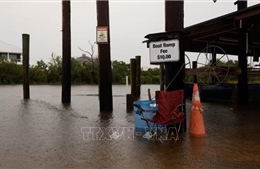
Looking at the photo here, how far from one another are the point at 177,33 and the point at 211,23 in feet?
4.97

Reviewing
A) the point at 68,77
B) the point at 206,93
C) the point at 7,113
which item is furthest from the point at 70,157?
the point at 206,93

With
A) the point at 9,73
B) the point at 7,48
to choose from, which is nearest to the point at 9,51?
the point at 7,48

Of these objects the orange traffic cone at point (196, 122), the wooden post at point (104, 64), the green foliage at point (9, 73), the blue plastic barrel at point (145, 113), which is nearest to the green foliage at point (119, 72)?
the green foliage at point (9, 73)

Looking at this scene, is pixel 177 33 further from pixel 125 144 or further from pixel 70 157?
pixel 70 157

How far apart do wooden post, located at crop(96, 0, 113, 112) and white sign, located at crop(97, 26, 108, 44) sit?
113mm

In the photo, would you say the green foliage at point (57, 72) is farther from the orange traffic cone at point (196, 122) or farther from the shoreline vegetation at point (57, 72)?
the orange traffic cone at point (196, 122)

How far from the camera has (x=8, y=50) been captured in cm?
5428

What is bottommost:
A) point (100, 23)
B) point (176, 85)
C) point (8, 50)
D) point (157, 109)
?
point (157, 109)

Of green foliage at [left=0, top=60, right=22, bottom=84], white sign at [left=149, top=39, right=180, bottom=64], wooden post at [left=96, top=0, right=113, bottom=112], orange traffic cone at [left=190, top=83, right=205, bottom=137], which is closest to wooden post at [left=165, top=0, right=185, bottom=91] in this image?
white sign at [left=149, top=39, right=180, bottom=64]

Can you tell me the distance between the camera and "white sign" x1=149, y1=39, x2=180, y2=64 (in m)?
5.96

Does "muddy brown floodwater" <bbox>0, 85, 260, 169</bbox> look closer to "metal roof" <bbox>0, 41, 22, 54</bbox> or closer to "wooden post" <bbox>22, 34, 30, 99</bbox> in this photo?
"wooden post" <bbox>22, 34, 30, 99</bbox>

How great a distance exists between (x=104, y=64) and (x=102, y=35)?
86cm

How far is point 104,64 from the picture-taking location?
9344mm

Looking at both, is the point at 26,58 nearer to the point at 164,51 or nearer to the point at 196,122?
the point at 164,51
